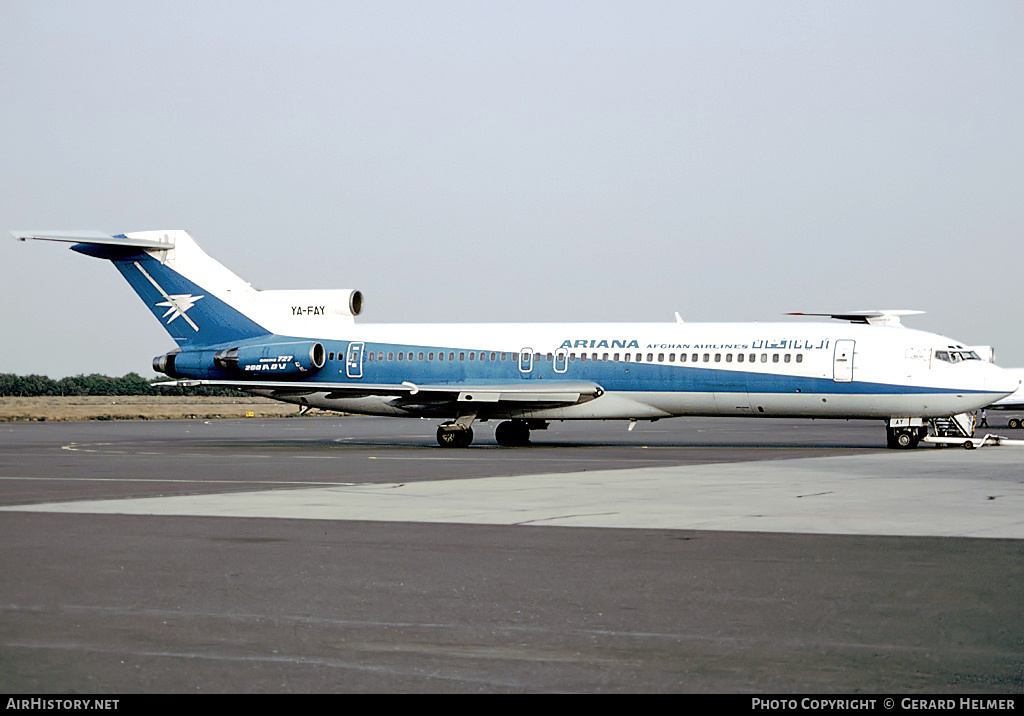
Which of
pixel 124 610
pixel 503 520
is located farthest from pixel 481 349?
pixel 124 610

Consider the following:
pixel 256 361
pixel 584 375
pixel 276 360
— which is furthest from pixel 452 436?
pixel 256 361

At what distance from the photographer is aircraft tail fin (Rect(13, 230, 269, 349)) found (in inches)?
1645

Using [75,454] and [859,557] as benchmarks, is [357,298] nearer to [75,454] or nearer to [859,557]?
[75,454]

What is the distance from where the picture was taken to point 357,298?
4244 centimetres

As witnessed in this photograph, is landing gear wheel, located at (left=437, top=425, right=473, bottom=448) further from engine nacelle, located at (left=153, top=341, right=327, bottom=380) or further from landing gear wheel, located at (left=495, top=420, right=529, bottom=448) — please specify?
engine nacelle, located at (left=153, top=341, right=327, bottom=380)

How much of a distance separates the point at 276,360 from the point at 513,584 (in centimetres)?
3054

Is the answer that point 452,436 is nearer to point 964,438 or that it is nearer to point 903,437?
point 903,437

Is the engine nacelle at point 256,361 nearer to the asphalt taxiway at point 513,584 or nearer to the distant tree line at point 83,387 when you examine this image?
the asphalt taxiway at point 513,584

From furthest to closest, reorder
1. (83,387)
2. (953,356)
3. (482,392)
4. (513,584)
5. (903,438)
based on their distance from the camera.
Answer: (83,387), (482,392), (903,438), (953,356), (513,584)

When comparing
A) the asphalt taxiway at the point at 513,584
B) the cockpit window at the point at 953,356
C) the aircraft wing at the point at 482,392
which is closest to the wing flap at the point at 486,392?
the aircraft wing at the point at 482,392

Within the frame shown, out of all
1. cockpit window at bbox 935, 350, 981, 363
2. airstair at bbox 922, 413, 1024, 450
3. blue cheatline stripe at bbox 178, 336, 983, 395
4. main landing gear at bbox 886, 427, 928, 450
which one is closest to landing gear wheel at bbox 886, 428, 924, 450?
main landing gear at bbox 886, 427, 928, 450

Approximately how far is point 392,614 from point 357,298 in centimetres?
3381

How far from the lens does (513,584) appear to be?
10508 mm

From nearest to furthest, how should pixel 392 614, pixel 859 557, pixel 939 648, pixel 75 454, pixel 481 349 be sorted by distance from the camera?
1. pixel 939 648
2. pixel 392 614
3. pixel 859 557
4. pixel 75 454
5. pixel 481 349
